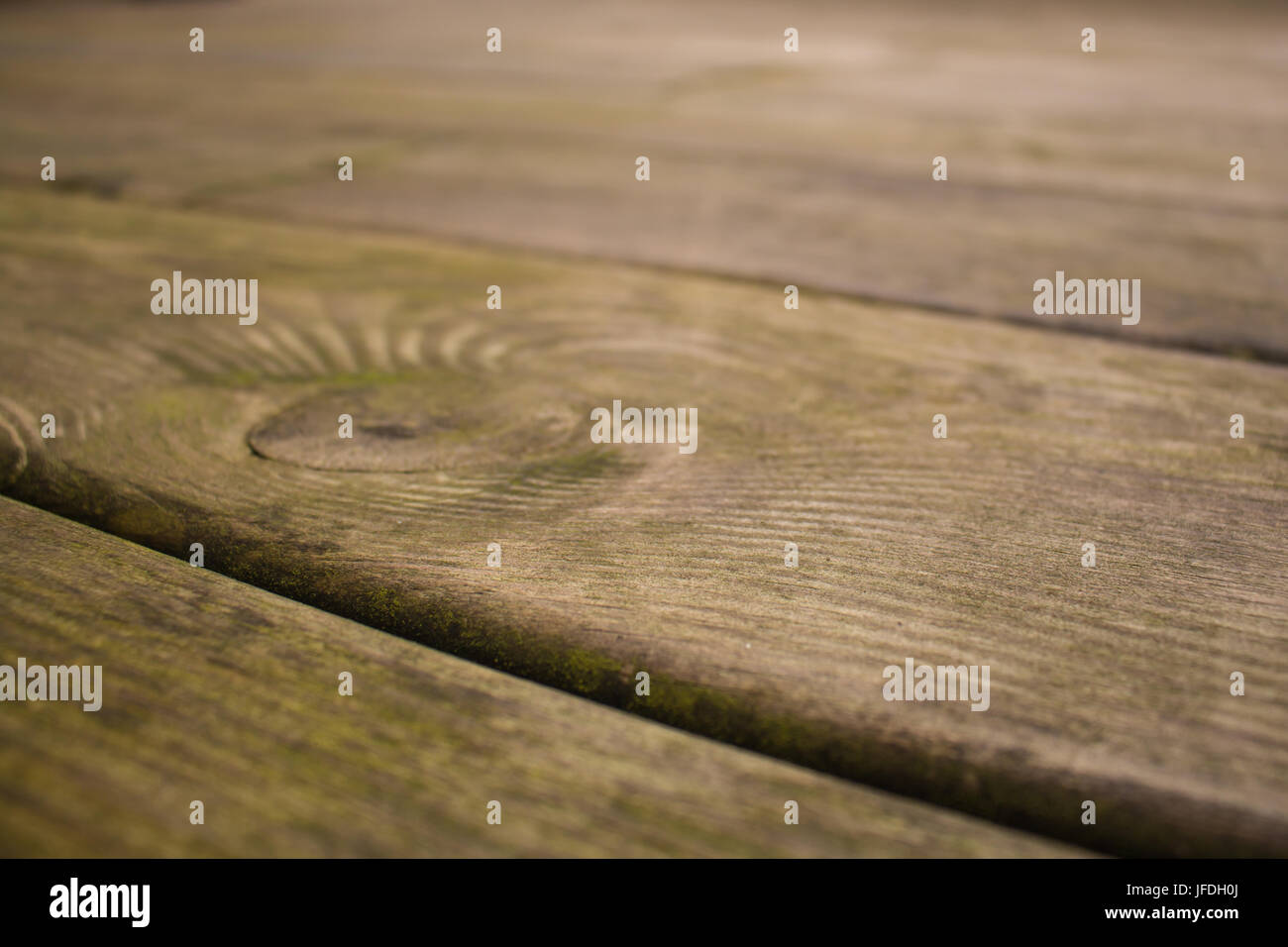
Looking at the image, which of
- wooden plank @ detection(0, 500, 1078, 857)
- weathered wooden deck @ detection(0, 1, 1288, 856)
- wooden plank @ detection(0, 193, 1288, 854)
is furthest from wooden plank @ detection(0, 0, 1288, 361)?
wooden plank @ detection(0, 500, 1078, 857)

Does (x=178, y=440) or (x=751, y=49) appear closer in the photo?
(x=178, y=440)

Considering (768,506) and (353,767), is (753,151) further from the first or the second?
(353,767)

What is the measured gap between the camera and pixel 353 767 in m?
0.31

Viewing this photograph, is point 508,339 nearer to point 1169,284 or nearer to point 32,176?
point 1169,284

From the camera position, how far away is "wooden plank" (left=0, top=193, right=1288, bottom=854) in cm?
33

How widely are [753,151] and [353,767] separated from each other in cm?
123

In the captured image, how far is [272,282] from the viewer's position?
0.80 meters

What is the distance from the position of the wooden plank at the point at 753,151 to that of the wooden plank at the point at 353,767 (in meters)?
0.52

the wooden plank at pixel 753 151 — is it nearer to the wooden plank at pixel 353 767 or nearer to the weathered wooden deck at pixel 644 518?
the weathered wooden deck at pixel 644 518

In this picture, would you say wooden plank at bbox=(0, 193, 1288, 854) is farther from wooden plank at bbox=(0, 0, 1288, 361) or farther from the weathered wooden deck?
wooden plank at bbox=(0, 0, 1288, 361)

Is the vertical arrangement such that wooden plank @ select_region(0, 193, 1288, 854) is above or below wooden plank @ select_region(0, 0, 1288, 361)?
below
